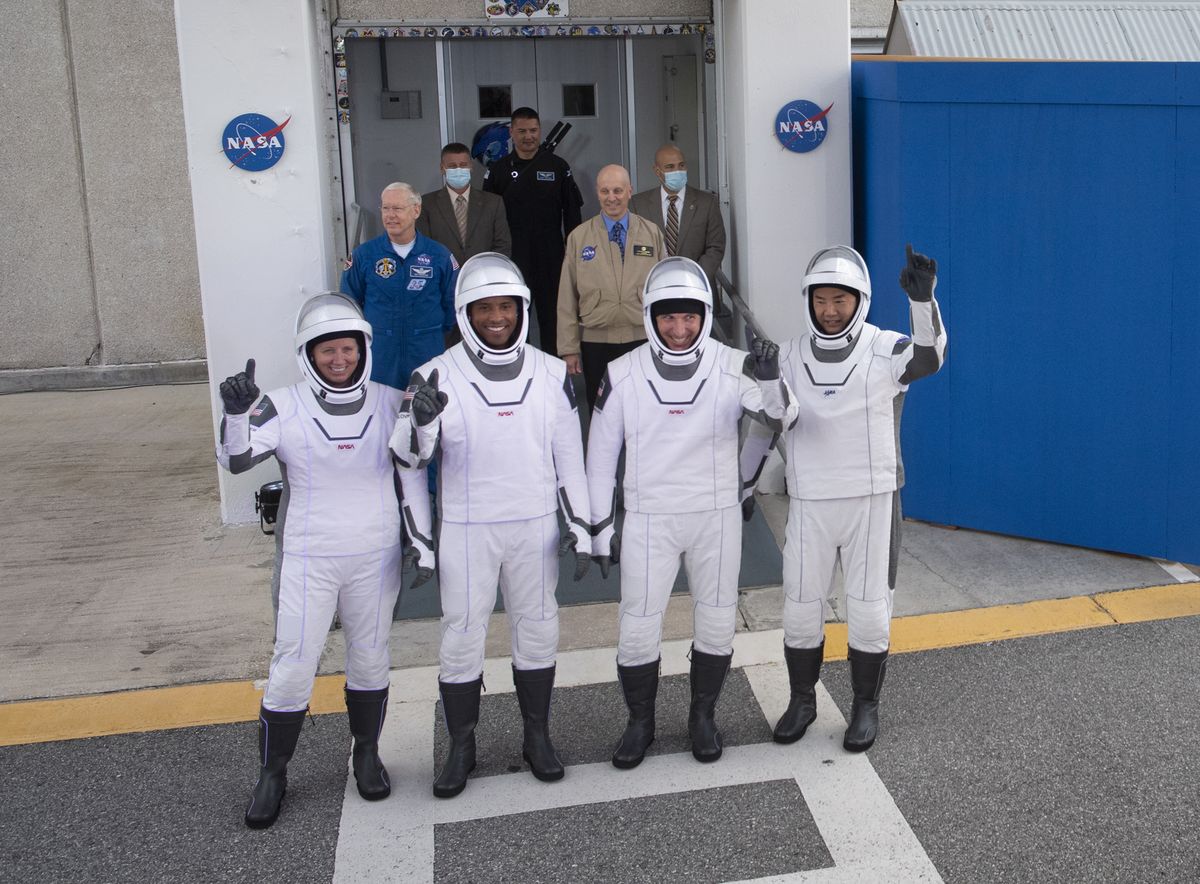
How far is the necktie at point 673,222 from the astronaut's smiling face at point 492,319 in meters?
3.00

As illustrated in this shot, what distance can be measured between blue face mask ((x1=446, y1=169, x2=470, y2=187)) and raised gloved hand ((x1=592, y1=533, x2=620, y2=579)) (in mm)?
3159

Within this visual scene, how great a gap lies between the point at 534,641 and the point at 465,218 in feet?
11.3

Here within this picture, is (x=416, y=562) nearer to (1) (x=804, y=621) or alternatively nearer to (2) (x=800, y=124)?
(1) (x=804, y=621)

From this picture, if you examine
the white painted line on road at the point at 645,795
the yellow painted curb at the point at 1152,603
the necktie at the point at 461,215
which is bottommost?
the white painted line on road at the point at 645,795

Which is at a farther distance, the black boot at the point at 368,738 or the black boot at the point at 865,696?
the black boot at the point at 865,696

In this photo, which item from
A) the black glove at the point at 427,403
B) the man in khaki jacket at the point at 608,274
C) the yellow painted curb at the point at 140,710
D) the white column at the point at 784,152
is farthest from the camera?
the white column at the point at 784,152

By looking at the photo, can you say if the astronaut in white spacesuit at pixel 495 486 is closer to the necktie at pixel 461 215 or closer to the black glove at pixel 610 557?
the black glove at pixel 610 557

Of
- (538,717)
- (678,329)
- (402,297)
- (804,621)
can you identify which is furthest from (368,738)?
(402,297)

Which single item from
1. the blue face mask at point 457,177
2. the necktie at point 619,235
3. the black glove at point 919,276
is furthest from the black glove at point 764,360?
the blue face mask at point 457,177

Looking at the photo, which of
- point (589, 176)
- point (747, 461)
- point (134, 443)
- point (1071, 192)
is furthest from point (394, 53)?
point (747, 461)

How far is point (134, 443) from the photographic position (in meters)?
9.42

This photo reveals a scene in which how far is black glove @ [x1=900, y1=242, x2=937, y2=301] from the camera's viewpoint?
4.43m

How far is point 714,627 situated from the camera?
183 inches

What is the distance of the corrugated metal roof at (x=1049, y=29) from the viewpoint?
7.71m
